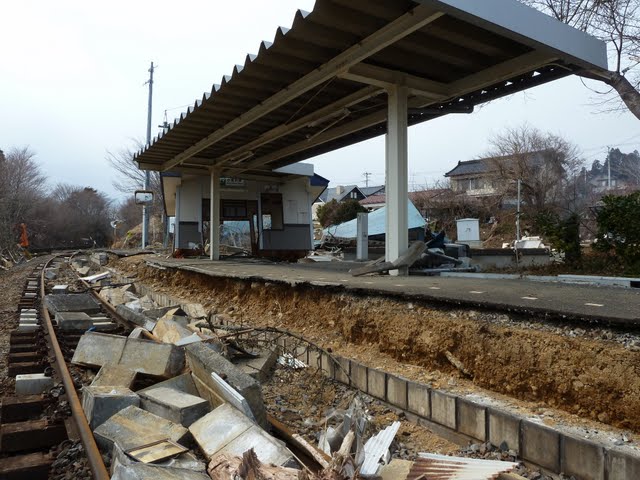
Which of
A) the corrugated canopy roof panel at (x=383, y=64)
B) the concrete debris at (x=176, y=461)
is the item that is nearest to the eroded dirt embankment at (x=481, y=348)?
the concrete debris at (x=176, y=461)

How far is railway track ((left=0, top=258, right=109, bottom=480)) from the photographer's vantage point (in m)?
2.60

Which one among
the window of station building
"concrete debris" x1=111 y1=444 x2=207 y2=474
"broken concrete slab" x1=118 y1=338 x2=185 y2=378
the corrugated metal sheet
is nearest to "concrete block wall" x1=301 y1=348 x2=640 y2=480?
the corrugated metal sheet

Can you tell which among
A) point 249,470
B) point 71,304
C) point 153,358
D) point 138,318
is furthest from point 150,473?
point 71,304

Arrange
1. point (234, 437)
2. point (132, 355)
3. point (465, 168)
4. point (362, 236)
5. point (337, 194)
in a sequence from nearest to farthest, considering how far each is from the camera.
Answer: point (234, 437) → point (132, 355) → point (362, 236) → point (465, 168) → point (337, 194)

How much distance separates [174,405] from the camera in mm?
2975

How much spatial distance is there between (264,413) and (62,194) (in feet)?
255

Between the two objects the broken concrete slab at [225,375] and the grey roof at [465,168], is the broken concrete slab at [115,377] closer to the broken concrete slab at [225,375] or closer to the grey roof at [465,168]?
the broken concrete slab at [225,375]

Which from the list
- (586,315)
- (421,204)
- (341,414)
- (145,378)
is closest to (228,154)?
(145,378)

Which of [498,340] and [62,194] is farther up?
[62,194]

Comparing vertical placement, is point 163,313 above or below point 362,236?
below

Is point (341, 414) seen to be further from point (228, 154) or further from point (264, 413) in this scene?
point (228, 154)

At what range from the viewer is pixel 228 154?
1240 centimetres

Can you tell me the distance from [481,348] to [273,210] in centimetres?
1327

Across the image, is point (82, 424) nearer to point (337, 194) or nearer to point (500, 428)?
point (500, 428)
